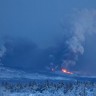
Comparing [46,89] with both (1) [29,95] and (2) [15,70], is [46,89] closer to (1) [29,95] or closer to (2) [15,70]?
(1) [29,95]

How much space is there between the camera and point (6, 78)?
773 inches

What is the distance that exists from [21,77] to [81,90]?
4484 mm

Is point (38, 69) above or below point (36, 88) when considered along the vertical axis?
above

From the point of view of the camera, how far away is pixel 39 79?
65.9 feet

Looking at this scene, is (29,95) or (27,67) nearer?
(29,95)

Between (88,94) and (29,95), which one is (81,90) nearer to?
(88,94)

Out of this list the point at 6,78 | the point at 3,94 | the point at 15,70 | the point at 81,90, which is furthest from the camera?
the point at 15,70

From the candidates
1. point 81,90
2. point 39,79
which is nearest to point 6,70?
point 39,79

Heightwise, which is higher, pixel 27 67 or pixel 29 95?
pixel 27 67

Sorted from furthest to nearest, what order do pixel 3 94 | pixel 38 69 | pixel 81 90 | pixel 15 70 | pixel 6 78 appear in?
pixel 38 69, pixel 15 70, pixel 6 78, pixel 81 90, pixel 3 94

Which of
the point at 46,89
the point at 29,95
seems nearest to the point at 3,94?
the point at 29,95

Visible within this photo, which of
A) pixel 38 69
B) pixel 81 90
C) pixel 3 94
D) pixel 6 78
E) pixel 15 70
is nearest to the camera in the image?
pixel 3 94

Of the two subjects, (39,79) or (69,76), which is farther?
(69,76)

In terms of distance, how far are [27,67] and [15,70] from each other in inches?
92.3
